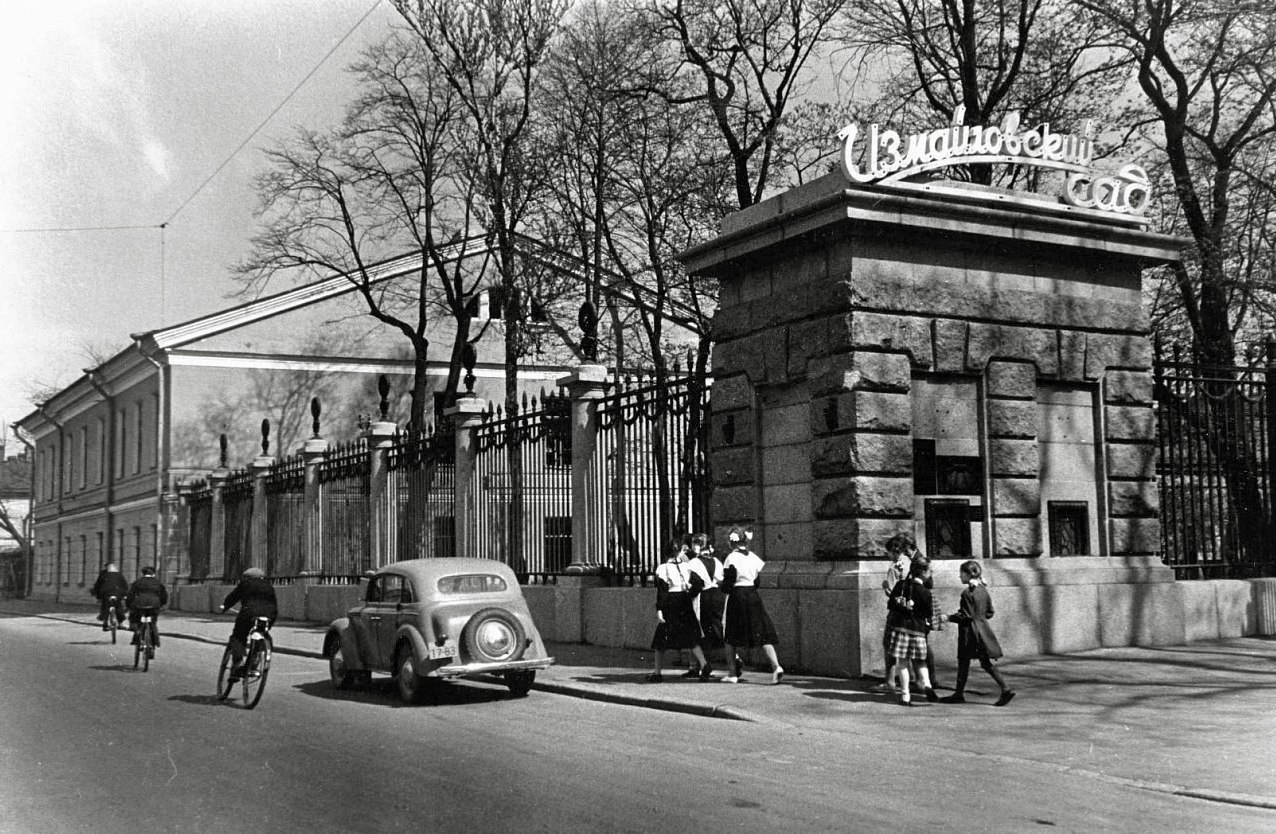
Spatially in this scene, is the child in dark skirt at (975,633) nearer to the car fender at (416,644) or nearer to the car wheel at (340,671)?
the car fender at (416,644)

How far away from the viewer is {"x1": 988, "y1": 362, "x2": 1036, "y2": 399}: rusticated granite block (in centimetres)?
1580

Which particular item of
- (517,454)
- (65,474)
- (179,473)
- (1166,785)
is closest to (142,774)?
(1166,785)

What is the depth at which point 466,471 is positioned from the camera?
23266 mm

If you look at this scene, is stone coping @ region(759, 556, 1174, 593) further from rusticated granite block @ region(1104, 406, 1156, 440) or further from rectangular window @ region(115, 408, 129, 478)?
rectangular window @ region(115, 408, 129, 478)

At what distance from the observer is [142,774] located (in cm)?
945

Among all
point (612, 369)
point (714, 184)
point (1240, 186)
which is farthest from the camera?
point (612, 369)

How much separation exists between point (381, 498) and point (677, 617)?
43.6 feet

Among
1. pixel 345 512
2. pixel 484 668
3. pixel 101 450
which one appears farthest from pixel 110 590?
pixel 101 450

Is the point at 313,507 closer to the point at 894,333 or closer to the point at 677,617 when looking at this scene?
the point at 677,617

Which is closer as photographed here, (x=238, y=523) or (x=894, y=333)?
(x=894, y=333)

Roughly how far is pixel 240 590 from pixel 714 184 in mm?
15423

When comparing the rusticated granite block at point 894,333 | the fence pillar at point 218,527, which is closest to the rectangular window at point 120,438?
the fence pillar at point 218,527

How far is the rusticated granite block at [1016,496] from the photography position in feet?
51.6

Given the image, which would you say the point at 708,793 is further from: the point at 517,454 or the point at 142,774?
the point at 517,454
